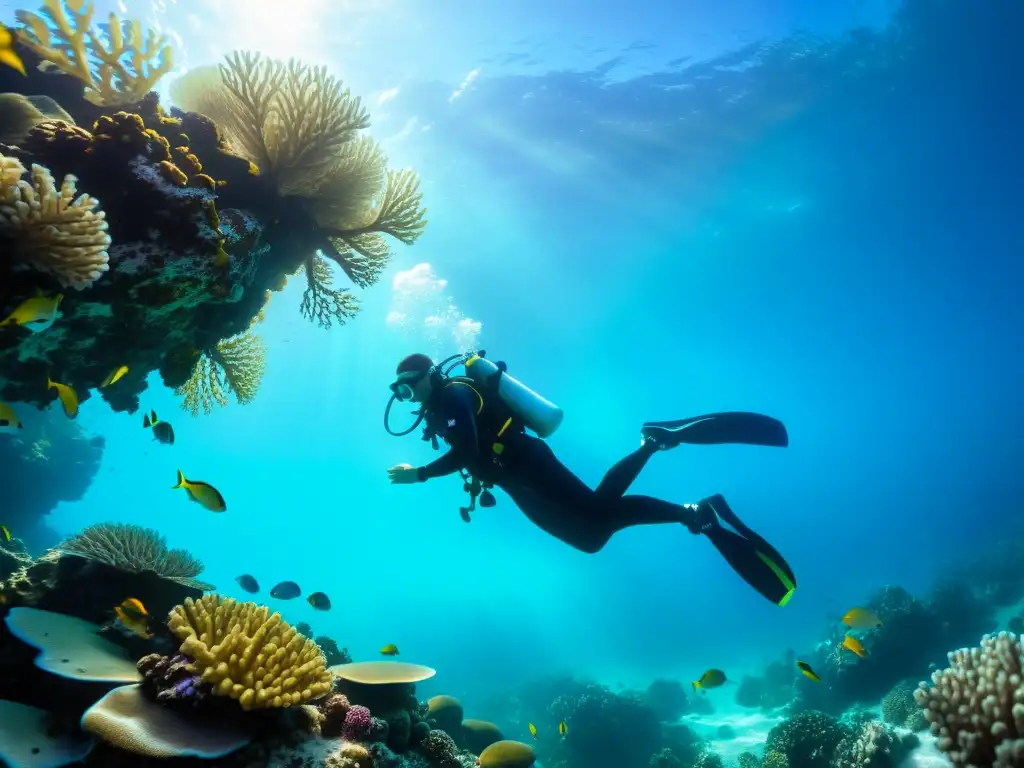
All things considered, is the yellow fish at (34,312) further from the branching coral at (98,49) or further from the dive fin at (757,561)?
the dive fin at (757,561)

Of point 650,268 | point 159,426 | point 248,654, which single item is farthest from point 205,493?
point 650,268

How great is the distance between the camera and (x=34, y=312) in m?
3.48

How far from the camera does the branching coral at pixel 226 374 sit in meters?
8.16

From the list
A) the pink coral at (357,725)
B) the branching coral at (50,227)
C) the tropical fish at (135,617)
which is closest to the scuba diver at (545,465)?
the pink coral at (357,725)

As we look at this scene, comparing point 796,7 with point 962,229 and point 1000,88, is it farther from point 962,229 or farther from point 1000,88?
point 962,229

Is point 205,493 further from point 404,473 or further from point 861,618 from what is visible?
point 861,618

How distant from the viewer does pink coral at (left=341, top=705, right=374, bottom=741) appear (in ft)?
12.6

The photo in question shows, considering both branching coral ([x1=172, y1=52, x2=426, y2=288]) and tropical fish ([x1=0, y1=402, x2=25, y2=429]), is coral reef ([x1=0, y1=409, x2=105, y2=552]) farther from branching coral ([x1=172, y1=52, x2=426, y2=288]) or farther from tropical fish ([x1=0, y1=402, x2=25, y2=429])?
tropical fish ([x1=0, y1=402, x2=25, y2=429])

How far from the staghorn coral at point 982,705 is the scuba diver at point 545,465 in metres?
2.21

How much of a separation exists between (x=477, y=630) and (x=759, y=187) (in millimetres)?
70536

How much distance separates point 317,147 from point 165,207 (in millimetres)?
2615

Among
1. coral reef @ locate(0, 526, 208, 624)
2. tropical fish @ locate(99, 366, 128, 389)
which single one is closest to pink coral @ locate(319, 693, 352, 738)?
coral reef @ locate(0, 526, 208, 624)

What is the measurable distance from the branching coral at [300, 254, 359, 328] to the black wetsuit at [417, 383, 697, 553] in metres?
3.19

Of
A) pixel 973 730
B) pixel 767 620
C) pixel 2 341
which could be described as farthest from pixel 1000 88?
pixel 767 620
